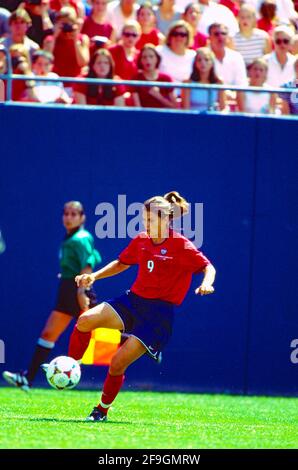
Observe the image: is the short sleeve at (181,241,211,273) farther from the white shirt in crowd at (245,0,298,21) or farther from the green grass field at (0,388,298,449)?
the white shirt in crowd at (245,0,298,21)

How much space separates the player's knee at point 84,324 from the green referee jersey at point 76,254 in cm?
325

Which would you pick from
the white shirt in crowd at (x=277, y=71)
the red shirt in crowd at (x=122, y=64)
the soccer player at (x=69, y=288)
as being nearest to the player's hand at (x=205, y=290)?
the soccer player at (x=69, y=288)

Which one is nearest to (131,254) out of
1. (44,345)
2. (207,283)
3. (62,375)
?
(207,283)

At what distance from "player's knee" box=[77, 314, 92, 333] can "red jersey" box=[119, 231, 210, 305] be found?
0.48 m

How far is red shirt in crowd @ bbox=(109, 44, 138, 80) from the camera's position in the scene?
563 inches

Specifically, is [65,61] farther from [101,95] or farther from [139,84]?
[139,84]

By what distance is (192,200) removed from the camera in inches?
547

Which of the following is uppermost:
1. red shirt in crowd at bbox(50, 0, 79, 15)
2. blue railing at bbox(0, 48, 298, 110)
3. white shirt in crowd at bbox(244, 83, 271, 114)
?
red shirt in crowd at bbox(50, 0, 79, 15)

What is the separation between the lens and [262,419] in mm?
10930

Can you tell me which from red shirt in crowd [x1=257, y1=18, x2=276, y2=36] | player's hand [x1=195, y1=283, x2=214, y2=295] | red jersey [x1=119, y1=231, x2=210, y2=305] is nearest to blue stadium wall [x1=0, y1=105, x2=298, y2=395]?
red shirt in crowd [x1=257, y1=18, x2=276, y2=36]

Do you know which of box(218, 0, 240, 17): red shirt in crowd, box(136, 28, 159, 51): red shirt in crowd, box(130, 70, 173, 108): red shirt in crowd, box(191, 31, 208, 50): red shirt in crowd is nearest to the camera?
box(130, 70, 173, 108): red shirt in crowd

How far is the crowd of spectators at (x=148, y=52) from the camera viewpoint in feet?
45.2

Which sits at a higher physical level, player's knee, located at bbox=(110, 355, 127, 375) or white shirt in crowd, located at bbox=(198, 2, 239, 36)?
white shirt in crowd, located at bbox=(198, 2, 239, 36)

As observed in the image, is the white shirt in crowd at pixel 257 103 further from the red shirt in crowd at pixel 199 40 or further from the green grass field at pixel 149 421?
the green grass field at pixel 149 421
